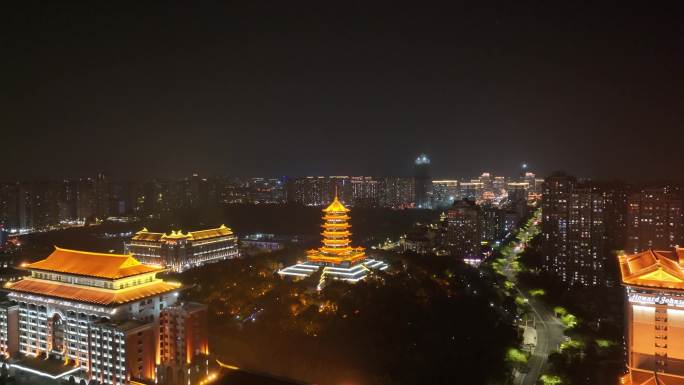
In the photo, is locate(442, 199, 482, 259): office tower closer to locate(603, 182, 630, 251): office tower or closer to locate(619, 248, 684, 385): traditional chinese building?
locate(603, 182, 630, 251): office tower

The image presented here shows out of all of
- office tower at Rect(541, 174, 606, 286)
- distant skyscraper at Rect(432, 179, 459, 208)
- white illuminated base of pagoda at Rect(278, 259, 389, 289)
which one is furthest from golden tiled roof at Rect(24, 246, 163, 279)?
distant skyscraper at Rect(432, 179, 459, 208)

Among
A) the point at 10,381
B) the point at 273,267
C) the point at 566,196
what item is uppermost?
the point at 566,196

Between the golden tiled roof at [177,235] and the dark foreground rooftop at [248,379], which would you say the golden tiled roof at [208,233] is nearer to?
the golden tiled roof at [177,235]

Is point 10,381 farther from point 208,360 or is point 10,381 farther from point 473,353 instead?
point 473,353

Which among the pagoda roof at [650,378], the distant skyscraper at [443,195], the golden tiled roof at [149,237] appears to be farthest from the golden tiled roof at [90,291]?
the distant skyscraper at [443,195]

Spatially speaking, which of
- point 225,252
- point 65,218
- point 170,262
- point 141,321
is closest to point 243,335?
point 141,321
